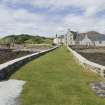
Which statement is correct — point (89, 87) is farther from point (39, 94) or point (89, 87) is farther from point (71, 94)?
point (39, 94)

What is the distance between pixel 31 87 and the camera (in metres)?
10.9

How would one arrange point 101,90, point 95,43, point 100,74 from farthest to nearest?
point 95,43, point 100,74, point 101,90

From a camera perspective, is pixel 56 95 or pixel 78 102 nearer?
pixel 78 102

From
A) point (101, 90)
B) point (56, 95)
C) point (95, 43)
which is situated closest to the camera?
point (56, 95)

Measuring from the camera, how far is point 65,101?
29.3 ft

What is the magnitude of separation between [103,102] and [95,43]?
122 metres

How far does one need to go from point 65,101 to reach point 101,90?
8.03 feet

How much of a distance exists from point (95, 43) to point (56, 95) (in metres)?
121

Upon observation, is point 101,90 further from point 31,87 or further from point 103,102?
point 31,87

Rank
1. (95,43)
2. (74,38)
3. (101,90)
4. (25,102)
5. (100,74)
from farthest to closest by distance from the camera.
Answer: (74,38) → (95,43) → (100,74) → (101,90) → (25,102)

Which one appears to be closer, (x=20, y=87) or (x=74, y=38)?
(x=20, y=87)

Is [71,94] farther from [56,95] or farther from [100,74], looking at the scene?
[100,74]

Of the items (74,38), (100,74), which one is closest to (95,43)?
(74,38)

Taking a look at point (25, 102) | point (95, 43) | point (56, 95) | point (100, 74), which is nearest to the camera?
point (25, 102)
